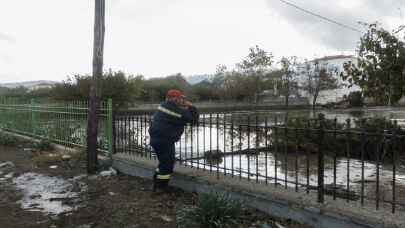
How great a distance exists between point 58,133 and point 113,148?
3534mm

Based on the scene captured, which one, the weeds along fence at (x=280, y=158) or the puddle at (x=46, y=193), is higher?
the weeds along fence at (x=280, y=158)

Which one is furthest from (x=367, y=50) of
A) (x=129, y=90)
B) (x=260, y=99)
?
(x=260, y=99)

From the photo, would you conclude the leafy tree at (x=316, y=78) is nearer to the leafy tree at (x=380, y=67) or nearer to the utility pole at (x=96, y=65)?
the leafy tree at (x=380, y=67)

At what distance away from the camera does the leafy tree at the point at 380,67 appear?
9.22 meters

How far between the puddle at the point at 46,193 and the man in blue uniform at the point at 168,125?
1.42 metres

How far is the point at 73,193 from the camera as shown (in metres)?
6.28

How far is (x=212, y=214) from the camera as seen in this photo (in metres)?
4.37

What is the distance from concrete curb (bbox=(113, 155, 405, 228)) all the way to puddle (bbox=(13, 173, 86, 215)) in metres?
1.51

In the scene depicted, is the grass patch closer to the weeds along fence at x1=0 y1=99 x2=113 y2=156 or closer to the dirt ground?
the weeds along fence at x1=0 y1=99 x2=113 y2=156

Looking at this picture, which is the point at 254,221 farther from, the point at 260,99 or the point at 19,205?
the point at 260,99

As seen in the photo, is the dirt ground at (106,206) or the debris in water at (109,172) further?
the debris in water at (109,172)

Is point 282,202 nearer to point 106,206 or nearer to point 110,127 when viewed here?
point 106,206

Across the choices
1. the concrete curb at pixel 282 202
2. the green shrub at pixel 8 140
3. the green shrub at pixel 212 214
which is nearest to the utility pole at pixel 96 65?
the concrete curb at pixel 282 202

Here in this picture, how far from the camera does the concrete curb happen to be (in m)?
3.82
